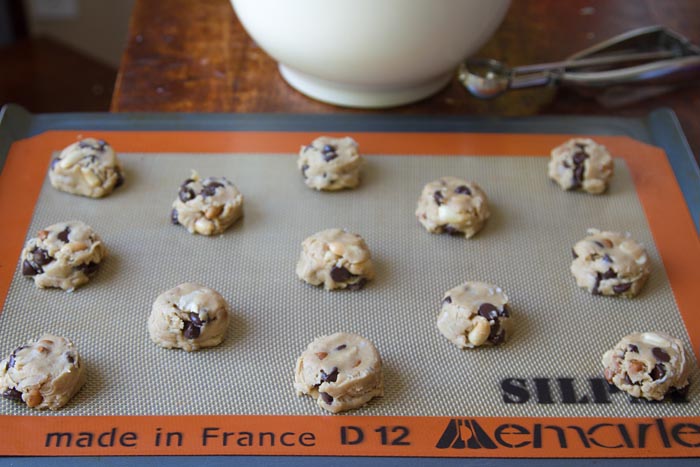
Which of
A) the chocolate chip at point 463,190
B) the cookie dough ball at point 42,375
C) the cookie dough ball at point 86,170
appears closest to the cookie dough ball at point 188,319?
the cookie dough ball at point 42,375

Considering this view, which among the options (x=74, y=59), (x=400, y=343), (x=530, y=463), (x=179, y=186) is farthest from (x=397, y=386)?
(x=74, y=59)

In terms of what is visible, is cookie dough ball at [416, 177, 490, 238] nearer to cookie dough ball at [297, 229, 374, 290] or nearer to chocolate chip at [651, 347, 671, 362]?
cookie dough ball at [297, 229, 374, 290]

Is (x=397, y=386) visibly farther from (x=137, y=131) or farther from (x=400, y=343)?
(x=137, y=131)

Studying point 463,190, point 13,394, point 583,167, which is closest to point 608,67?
point 583,167

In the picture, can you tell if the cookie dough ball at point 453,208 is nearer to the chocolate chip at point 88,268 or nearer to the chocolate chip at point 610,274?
the chocolate chip at point 610,274

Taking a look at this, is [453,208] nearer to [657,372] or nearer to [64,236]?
[657,372]
